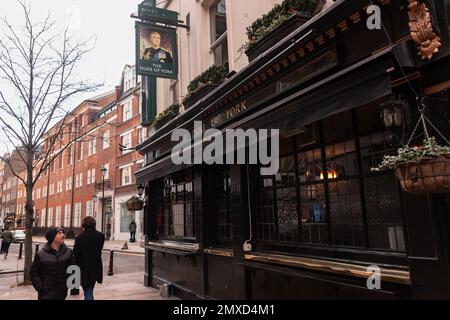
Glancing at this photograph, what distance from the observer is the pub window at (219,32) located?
9.45 meters

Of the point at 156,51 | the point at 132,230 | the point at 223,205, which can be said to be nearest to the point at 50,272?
the point at 223,205

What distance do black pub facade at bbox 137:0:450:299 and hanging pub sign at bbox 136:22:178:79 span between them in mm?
2787

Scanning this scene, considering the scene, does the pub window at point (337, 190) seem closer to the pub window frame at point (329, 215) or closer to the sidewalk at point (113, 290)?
the pub window frame at point (329, 215)

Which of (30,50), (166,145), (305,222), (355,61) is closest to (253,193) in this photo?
(305,222)

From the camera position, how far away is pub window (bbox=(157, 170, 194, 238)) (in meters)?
9.70

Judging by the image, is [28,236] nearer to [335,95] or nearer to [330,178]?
[330,178]

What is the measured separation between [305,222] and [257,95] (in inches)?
88.7

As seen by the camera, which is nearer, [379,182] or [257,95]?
[379,182]

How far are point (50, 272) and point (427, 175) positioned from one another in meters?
4.79

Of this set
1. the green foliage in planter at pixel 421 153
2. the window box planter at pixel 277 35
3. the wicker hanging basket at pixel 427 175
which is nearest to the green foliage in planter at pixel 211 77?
the window box planter at pixel 277 35

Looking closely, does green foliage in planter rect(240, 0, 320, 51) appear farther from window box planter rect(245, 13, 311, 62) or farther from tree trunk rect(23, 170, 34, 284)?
tree trunk rect(23, 170, 34, 284)

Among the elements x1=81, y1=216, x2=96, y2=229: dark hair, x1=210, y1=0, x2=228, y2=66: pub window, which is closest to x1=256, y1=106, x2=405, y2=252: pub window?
x1=81, y1=216, x2=96, y2=229: dark hair
